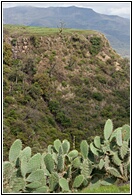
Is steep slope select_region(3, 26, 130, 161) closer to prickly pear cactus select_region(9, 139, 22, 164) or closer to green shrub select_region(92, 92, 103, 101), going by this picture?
green shrub select_region(92, 92, 103, 101)

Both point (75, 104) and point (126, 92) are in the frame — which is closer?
point (75, 104)

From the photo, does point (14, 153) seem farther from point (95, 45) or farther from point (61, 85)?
point (95, 45)

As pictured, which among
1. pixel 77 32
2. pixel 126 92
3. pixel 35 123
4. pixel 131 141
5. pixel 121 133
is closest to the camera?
pixel 131 141

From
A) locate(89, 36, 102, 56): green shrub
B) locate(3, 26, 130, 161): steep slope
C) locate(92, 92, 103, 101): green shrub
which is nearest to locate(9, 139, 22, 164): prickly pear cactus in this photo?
locate(3, 26, 130, 161): steep slope

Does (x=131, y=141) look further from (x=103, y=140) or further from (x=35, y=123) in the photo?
(x=35, y=123)

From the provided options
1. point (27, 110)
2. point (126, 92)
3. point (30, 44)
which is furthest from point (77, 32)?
point (27, 110)

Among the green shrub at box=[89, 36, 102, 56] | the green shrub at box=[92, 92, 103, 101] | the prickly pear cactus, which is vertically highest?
the green shrub at box=[89, 36, 102, 56]

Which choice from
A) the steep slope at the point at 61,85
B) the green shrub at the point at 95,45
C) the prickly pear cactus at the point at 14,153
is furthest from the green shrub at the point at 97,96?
the prickly pear cactus at the point at 14,153

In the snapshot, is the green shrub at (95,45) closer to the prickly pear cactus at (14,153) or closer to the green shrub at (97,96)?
the green shrub at (97,96)
